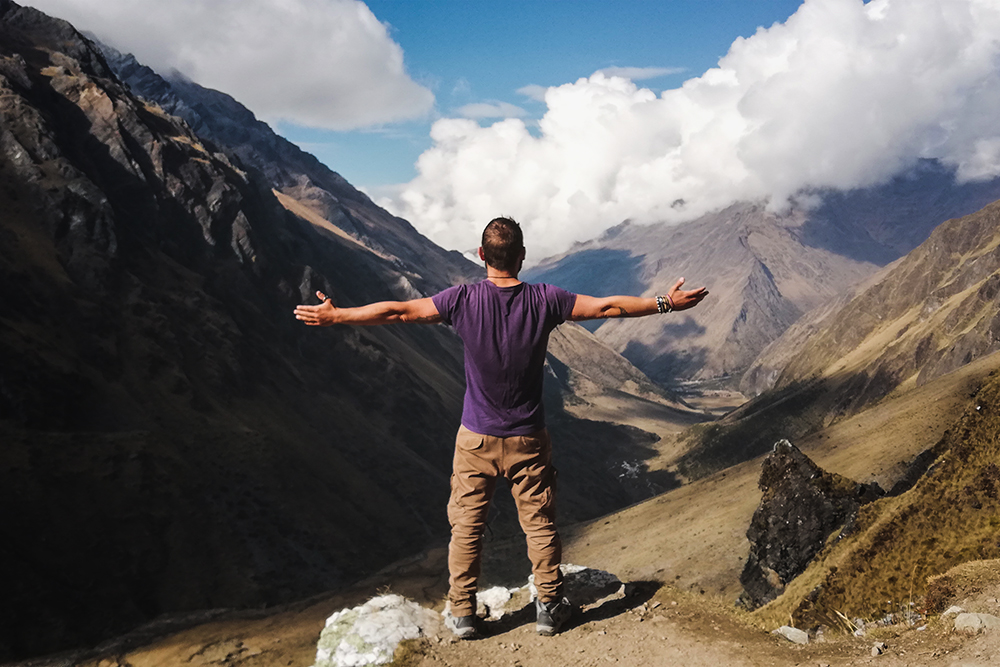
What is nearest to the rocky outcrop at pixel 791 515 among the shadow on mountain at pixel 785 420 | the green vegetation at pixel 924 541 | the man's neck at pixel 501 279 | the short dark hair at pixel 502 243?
the green vegetation at pixel 924 541

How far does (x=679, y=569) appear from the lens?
34938mm

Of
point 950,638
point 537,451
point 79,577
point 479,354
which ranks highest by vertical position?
point 479,354

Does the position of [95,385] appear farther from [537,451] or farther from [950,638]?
[950,638]

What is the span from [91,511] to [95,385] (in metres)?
14.4

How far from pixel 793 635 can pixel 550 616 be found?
308cm

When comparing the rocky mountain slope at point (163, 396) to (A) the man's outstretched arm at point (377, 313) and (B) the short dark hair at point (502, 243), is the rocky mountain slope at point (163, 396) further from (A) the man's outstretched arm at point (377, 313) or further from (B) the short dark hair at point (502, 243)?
(B) the short dark hair at point (502, 243)

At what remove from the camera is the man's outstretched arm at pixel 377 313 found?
759cm

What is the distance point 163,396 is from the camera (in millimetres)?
58562

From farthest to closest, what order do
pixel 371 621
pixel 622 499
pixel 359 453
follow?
pixel 622 499 < pixel 359 453 < pixel 371 621

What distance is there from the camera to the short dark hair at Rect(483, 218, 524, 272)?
7.55 metres

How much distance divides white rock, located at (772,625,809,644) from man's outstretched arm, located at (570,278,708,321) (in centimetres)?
438

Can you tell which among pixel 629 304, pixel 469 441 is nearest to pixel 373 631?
pixel 469 441

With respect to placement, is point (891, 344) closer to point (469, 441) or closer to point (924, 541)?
point (924, 541)

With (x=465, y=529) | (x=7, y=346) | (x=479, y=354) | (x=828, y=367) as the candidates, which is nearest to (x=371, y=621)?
(x=465, y=529)
